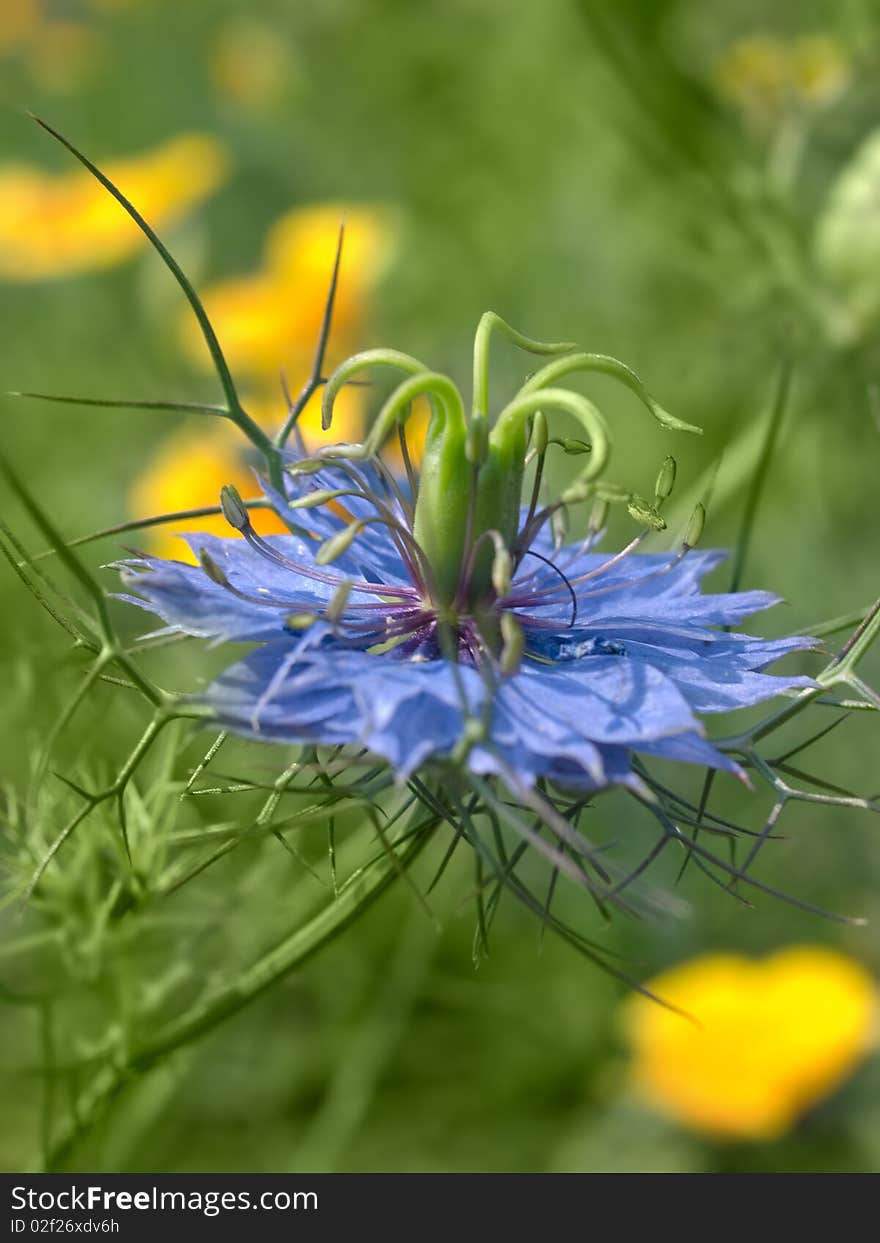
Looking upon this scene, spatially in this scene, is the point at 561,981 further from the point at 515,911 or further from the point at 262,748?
the point at 262,748

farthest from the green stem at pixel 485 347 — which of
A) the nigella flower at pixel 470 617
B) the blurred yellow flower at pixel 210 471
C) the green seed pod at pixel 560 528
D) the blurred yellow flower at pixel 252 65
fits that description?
the blurred yellow flower at pixel 252 65

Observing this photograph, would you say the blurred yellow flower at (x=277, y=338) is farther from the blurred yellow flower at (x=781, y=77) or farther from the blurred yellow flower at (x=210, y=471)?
the blurred yellow flower at (x=781, y=77)

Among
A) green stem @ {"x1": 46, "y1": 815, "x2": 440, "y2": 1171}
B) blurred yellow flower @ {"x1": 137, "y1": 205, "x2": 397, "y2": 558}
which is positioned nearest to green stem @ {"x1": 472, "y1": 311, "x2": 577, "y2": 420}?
green stem @ {"x1": 46, "y1": 815, "x2": 440, "y2": 1171}

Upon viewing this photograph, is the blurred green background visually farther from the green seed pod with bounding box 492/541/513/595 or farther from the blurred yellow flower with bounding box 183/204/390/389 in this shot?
the green seed pod with bounding box 492/541/513/595

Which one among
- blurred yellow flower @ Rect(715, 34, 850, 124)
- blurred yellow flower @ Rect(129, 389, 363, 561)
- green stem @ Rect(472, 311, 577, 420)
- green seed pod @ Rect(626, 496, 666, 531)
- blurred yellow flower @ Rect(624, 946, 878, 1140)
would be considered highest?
blurred yellow flower @ Rect(715, 34, 850, 124)

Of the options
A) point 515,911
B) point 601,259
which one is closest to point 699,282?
point 601,259

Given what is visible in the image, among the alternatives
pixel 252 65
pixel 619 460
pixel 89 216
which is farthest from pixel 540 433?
pixel 252 65
